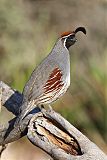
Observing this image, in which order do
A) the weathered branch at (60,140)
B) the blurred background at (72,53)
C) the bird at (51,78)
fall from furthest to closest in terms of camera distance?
1. the blurred background at (72,53)
2. the bird at (51,78)
3. the weathered branch at (60,140)

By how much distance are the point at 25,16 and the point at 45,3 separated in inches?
67.2

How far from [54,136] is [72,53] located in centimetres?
833

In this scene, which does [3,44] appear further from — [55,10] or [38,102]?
[38,102]

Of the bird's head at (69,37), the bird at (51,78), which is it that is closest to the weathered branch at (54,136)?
the bird at (51,78)

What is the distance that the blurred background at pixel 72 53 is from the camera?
876cm

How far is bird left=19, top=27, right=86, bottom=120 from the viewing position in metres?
4.98

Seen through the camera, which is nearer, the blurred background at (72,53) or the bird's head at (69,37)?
the bird's head at (69,37)

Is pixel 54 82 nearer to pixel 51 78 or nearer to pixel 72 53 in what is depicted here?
pixel 51 78

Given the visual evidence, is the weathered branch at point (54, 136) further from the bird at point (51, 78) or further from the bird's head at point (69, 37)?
the bird's head at point (69, 37)

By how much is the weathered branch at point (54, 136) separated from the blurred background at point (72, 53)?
2.72 metres

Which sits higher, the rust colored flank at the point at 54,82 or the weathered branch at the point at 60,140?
the rust colored flank at the point at 54,82

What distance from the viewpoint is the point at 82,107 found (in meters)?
9.20

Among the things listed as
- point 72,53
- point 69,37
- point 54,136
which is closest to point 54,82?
point 69,37

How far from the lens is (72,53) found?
1259 cm
